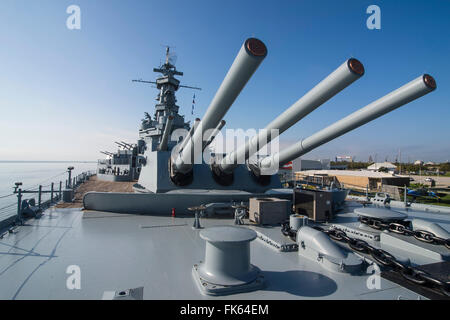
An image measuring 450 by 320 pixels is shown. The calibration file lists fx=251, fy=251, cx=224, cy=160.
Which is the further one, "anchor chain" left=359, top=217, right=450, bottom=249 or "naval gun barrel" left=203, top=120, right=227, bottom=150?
"naval gun barrel" left=203, top=120, right=227, bottom=150

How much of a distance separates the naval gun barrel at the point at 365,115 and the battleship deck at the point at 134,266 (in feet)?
4.00

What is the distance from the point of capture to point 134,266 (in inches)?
90.2

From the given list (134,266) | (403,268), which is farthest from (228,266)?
(403,268)

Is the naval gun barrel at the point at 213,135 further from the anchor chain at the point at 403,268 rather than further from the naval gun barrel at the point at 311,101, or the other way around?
the anchor chain at the point at 403,268

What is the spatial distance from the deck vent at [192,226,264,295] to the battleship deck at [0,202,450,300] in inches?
2.6

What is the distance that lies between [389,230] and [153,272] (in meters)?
2.82

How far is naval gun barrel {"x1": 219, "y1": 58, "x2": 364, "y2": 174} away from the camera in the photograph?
210cm

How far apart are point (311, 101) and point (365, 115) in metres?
0.85

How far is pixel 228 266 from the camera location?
191 cm

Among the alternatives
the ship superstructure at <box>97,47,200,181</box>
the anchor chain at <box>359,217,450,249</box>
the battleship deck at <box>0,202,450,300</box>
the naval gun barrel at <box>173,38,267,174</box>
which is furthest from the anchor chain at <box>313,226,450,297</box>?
the ship superstructure at <box>97,47,200,181</box>

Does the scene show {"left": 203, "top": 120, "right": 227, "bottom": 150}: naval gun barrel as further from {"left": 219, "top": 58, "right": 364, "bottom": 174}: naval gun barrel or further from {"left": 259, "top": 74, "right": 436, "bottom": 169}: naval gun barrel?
{"left": 259, "top": 74, "right": 436, "bottom": 169}: naval gun barrel

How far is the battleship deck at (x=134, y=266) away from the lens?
1816 mm

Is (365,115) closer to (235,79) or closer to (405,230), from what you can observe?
(405,230)
